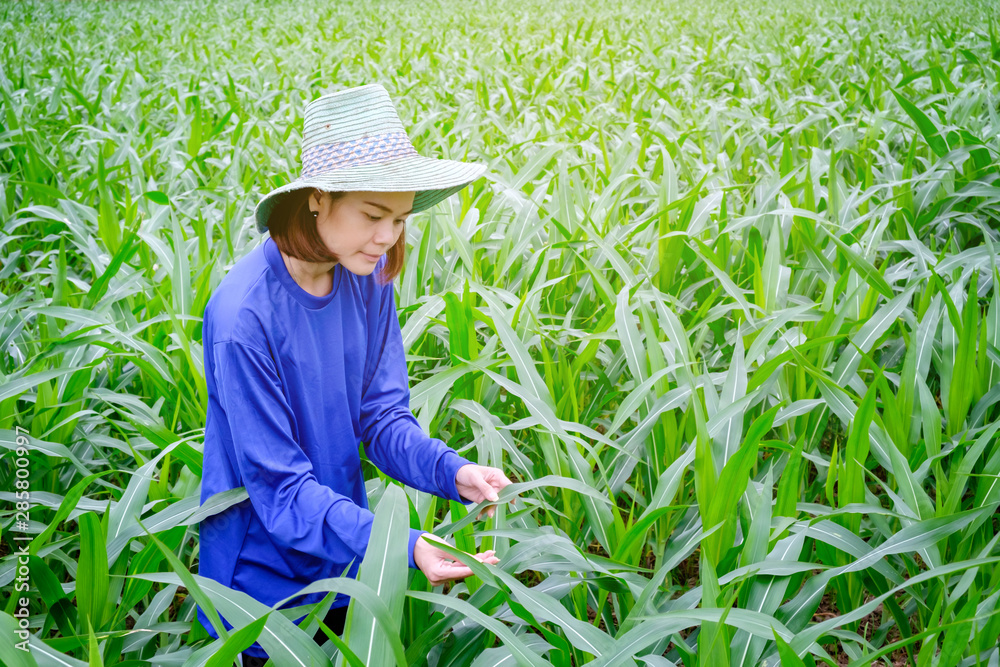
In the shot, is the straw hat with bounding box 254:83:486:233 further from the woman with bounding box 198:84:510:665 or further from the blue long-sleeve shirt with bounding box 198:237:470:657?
the blue long-sleeve shirt with bounding box 198:237:470:657

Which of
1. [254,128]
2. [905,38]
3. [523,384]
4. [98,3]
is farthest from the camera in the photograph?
[98,3]

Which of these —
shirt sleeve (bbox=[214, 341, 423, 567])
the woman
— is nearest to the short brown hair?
the woman

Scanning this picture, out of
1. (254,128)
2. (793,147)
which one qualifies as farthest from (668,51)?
(254,128)

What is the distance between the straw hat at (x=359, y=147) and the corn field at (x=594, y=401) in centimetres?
36

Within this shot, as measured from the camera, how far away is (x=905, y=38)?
5039 mm

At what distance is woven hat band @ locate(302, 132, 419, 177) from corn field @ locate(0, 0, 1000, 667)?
39 centimetres

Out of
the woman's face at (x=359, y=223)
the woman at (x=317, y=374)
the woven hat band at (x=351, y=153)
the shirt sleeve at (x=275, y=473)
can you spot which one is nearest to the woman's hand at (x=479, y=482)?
the woman at (x=317, y=374)

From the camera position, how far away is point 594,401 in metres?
1.40

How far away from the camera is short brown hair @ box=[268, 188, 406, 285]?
87 cm

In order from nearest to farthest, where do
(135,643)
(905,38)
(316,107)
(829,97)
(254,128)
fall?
(316,107)
(135,643)
(254,128)
(829,97)
(905,38)

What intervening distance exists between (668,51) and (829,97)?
1.82 meters

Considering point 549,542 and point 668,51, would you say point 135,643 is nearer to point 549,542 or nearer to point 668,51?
point 549,542

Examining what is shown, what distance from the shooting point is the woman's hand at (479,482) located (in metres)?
0.89

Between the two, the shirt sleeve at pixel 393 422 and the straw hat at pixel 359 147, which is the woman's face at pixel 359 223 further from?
the shirt sleeve at pixel 393 422
